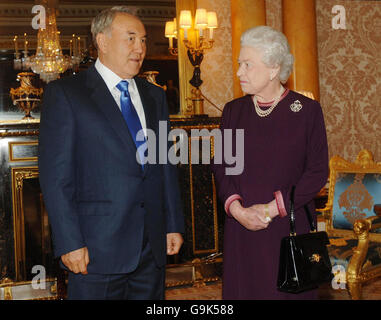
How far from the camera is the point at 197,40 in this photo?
188 inches

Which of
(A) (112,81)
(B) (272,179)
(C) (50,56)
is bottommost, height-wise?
(B) (272,179)

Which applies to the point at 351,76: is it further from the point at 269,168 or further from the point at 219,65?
the point at 269,168

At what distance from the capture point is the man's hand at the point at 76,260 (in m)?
1.96

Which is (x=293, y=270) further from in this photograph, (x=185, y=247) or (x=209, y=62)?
(x=209, y=62)

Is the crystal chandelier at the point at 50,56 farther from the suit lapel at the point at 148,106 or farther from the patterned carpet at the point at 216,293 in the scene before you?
the suit lapel at the point at 148,106

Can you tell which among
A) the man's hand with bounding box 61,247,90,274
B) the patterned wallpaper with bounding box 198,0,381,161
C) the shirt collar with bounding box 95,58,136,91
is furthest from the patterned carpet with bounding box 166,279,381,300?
the shirt collar with bounding box 95,58,136,91

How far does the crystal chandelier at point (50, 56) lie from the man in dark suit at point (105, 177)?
2600mm

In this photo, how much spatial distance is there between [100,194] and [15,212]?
8.22 ft

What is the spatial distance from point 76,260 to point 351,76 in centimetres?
420

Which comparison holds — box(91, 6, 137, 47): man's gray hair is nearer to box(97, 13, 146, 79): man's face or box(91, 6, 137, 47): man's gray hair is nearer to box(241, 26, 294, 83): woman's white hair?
box(97, 13, 146, 79): man's face

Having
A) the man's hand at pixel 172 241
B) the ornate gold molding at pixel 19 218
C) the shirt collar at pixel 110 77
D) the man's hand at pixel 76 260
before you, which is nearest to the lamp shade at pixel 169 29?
the ornate gold molding at pixel 19 218

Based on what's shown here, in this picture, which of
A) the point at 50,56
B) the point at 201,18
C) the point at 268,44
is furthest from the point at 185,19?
the point at 268,44
